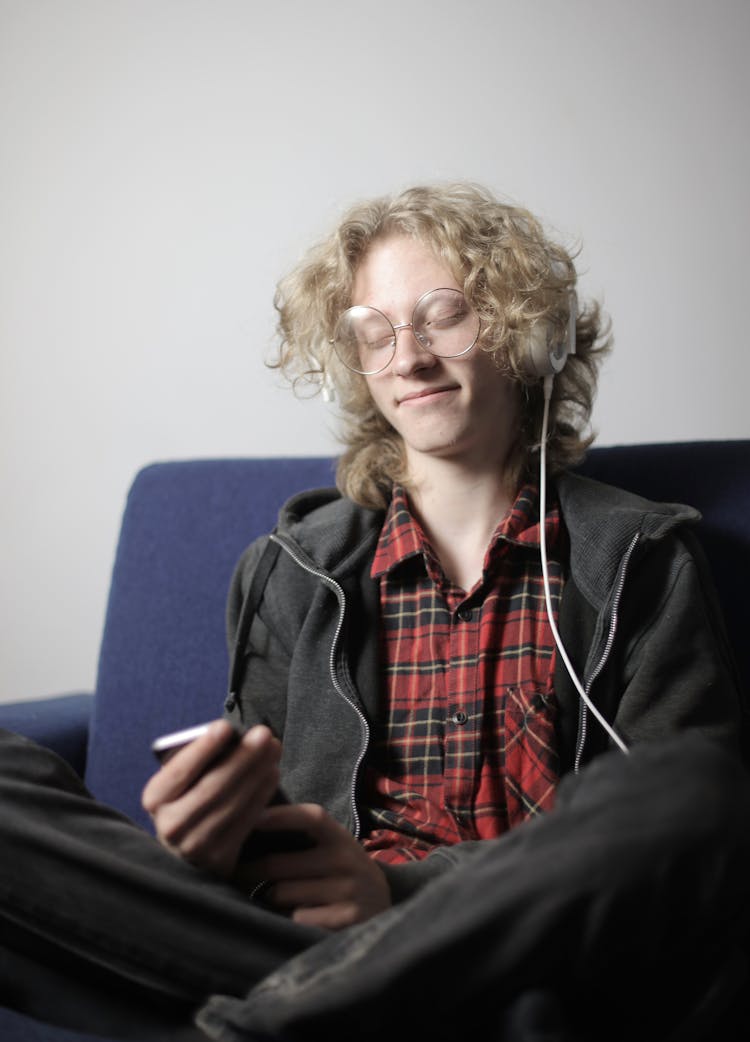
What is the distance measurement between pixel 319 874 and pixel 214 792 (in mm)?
183

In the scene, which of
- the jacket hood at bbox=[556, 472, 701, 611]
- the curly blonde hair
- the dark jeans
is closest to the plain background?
the curly blonde hair

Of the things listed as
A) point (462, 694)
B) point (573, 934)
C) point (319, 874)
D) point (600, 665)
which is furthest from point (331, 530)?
point (573, 934)

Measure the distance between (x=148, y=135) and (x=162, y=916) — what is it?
185cm

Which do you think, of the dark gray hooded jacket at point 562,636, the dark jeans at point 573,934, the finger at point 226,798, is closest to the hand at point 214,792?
the finger at point 226,798

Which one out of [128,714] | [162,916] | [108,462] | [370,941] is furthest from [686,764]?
[108,462]

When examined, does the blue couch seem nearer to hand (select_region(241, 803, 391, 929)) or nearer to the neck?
the neck

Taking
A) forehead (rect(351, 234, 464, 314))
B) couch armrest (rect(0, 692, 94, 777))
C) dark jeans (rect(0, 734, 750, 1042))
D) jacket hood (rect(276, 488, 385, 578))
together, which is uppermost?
forehead (rect(351, 234, 464, 314))

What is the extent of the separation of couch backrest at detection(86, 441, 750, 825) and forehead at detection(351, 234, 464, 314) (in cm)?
38

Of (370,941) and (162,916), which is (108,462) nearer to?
(162,916)

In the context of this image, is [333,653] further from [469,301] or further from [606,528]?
[469,301]

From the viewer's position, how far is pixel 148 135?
7.45ft

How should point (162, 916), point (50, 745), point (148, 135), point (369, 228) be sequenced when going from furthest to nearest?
1. point (148, 135)
2. point (50, 745)
3. point (369, 228)
4. point (162, 916)

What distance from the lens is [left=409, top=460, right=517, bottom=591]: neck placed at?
147cm

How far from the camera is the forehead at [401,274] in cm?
142
